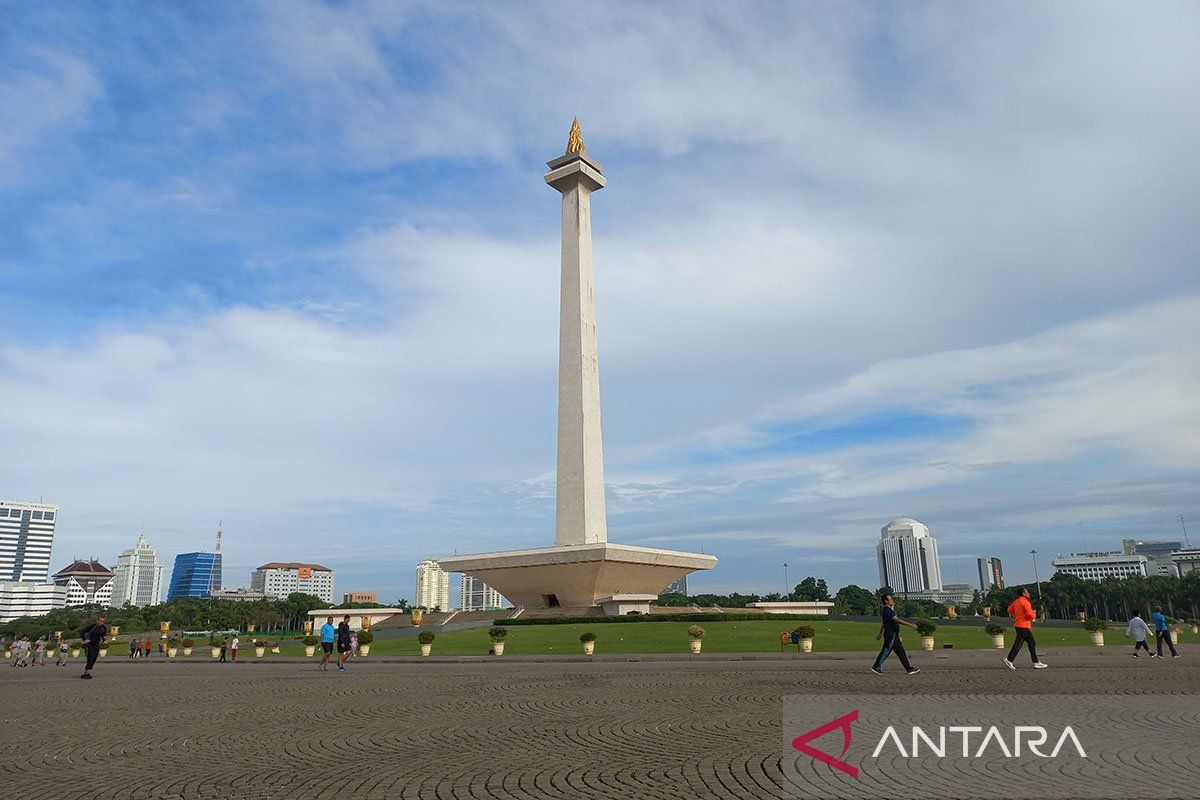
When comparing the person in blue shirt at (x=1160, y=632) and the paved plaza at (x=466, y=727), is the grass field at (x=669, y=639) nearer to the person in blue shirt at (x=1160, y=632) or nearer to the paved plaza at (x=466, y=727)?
the person in blue shirt at (x=1160, y=632)

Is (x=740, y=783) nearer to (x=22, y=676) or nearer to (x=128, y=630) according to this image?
(x=22, y=676)

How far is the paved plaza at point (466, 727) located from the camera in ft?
22.1

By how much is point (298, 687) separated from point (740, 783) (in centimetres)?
1207

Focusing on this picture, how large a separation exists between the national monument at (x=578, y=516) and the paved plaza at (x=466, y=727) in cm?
2525

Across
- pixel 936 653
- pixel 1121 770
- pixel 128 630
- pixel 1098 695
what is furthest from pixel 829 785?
pixel 128 630

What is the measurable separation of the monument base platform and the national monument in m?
0.06

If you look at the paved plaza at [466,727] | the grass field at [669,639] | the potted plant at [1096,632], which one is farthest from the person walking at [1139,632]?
the grass field at [669,639]

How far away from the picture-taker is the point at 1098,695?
11.3 metres

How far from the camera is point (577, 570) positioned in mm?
43406

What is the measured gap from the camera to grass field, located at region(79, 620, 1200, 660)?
2494 cm

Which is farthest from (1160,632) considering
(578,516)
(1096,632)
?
(578,516)

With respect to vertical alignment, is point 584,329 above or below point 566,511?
above

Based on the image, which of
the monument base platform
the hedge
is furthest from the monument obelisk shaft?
the hedge

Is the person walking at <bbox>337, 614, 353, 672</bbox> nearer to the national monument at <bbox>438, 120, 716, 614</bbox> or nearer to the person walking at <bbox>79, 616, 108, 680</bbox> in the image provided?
the person walking at <bbox>79, 616, 108, 680</bbox>
